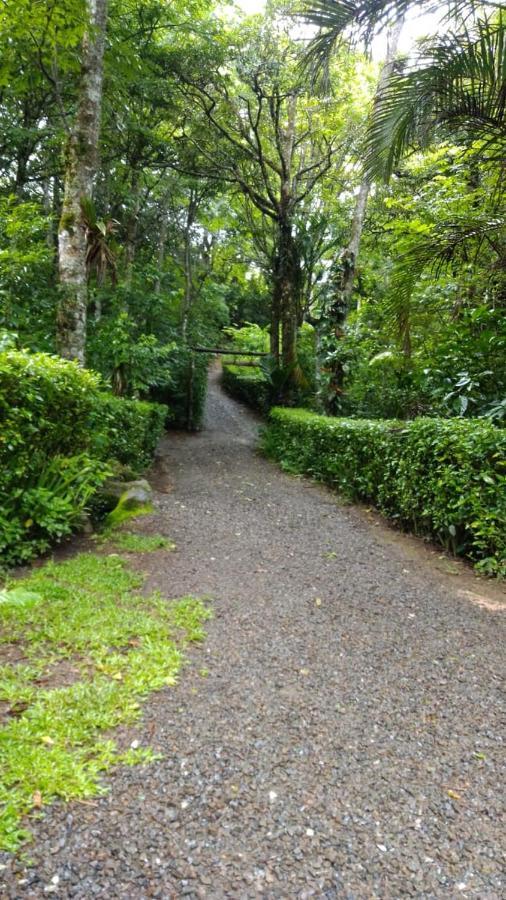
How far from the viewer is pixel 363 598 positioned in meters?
3.41

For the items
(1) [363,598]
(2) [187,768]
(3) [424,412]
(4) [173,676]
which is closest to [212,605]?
(4) [173,676]

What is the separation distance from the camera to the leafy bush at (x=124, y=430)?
15.8 ft

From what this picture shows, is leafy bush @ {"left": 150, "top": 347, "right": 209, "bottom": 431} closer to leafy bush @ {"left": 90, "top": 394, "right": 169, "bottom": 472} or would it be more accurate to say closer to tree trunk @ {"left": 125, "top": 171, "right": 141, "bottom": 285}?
tree trunk @ {"left": 125, "top": 171, "right": 141, "bottom": 285}

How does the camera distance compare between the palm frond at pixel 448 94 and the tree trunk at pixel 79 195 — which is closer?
the palm frond at pixel 448 94

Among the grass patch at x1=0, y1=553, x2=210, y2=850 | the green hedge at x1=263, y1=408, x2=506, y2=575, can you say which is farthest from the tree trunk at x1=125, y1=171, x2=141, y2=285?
the grass patch at x1=0, y1=553, x2=210, y2=850

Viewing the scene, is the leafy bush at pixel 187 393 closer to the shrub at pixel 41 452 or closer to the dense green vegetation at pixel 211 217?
the dense green vegetation at pixel 211 217

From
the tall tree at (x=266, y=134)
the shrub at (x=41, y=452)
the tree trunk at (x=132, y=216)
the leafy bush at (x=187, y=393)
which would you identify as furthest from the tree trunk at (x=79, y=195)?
the leafy bush at (x=187, y=393)

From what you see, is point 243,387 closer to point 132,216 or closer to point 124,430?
point 132,216

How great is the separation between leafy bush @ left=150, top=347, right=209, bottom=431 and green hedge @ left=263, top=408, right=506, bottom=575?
6715 mm

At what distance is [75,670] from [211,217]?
47.1 feet

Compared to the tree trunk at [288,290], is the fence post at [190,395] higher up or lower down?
lower down

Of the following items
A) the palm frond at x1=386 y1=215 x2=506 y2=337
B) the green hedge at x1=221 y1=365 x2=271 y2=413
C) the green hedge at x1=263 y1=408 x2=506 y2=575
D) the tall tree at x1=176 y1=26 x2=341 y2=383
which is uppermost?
the tall tree at x1=176 y1=26 x2=341 y2=383

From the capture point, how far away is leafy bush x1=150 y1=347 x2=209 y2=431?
1248 centimetres

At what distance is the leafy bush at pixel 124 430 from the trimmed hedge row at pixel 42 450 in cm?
22
